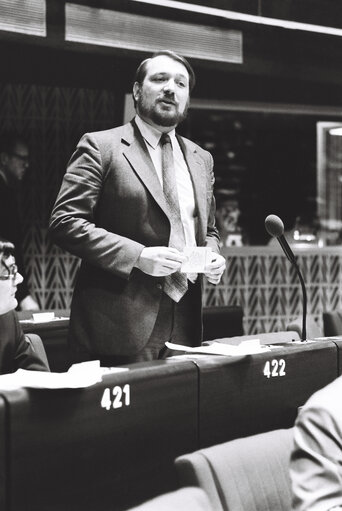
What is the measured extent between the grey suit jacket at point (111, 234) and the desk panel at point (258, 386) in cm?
37

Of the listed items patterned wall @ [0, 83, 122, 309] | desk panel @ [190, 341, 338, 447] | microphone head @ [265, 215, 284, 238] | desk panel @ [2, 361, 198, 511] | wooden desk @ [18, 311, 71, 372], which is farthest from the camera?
patterned wall @ [0, 83, 122, 309]

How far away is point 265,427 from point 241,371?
0.21 metres

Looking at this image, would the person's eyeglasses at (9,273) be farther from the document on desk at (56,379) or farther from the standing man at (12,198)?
the standing man at (12,198)

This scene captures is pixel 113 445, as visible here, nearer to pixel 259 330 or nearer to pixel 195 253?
→ pixel 195 253

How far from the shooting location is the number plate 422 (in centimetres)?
249

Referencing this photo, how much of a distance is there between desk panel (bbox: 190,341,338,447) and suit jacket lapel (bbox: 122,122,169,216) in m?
0.56

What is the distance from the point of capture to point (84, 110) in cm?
725

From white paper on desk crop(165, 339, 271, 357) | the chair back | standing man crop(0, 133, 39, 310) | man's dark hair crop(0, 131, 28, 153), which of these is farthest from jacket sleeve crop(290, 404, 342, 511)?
man's dark hair crop(0, 131, 28, 153)

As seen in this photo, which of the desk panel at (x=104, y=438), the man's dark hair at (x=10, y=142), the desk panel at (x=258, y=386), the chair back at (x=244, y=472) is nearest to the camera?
the chair back at (x=244, y=472)

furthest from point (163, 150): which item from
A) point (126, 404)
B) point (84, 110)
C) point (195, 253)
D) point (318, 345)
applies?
point (84, 110)

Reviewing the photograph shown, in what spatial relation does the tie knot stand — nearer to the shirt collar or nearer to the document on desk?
the shirt collar

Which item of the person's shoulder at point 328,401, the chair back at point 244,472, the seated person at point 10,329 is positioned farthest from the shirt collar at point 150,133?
the person's shoulder at point 328,401

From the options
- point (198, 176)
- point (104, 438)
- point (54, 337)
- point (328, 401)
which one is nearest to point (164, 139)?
point (198, 176)

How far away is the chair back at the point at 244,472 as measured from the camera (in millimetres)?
1617
